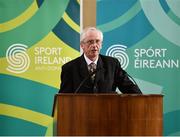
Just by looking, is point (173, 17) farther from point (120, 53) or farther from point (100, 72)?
point (100, 72)

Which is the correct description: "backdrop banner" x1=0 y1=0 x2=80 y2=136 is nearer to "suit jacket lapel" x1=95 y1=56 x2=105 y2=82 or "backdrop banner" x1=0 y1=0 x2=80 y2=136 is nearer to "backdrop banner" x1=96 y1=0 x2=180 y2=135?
"backdrop banner" x1=96 y1=0 x2=180 y2=135

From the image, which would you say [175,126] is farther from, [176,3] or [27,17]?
[27,17]

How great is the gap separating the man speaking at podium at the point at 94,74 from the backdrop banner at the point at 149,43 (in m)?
1.52

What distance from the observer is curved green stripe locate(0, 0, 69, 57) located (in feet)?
16.2

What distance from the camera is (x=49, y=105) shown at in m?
4.95

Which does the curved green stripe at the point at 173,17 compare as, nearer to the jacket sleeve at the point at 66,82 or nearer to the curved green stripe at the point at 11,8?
the curved green stripe at the point at 11,8

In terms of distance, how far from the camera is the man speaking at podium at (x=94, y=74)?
10.9 feet

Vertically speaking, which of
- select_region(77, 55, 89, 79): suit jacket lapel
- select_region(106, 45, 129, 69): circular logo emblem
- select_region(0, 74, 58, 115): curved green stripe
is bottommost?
select_region(0, 74, 58, 115): curved green stripe

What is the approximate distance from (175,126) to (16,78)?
1974mm

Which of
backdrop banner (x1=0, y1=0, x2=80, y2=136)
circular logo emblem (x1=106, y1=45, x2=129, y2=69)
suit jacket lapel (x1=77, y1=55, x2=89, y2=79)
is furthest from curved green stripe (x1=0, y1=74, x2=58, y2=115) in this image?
suit jacket lapel (x1=77, y1=55, x2=89, y2=79)

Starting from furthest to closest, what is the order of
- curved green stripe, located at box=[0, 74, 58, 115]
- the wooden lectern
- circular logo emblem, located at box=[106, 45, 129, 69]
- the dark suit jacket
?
1. circular logo emblem, located at box=[106, 45, 129, 69]
2. curved green stripe, located at box=[0, 74, 58, 115]
3. the dark suit jacket
4. the wooden lectern

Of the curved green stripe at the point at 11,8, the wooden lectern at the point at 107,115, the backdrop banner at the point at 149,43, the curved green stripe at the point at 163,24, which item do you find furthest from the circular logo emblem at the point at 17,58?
the wooden lectern at the point at 107,115

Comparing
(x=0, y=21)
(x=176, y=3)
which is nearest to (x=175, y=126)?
(x=176, y=3)

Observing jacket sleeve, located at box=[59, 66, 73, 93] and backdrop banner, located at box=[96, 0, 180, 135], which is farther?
backdrop banner, located at box=[96, 0, 180, 135]
